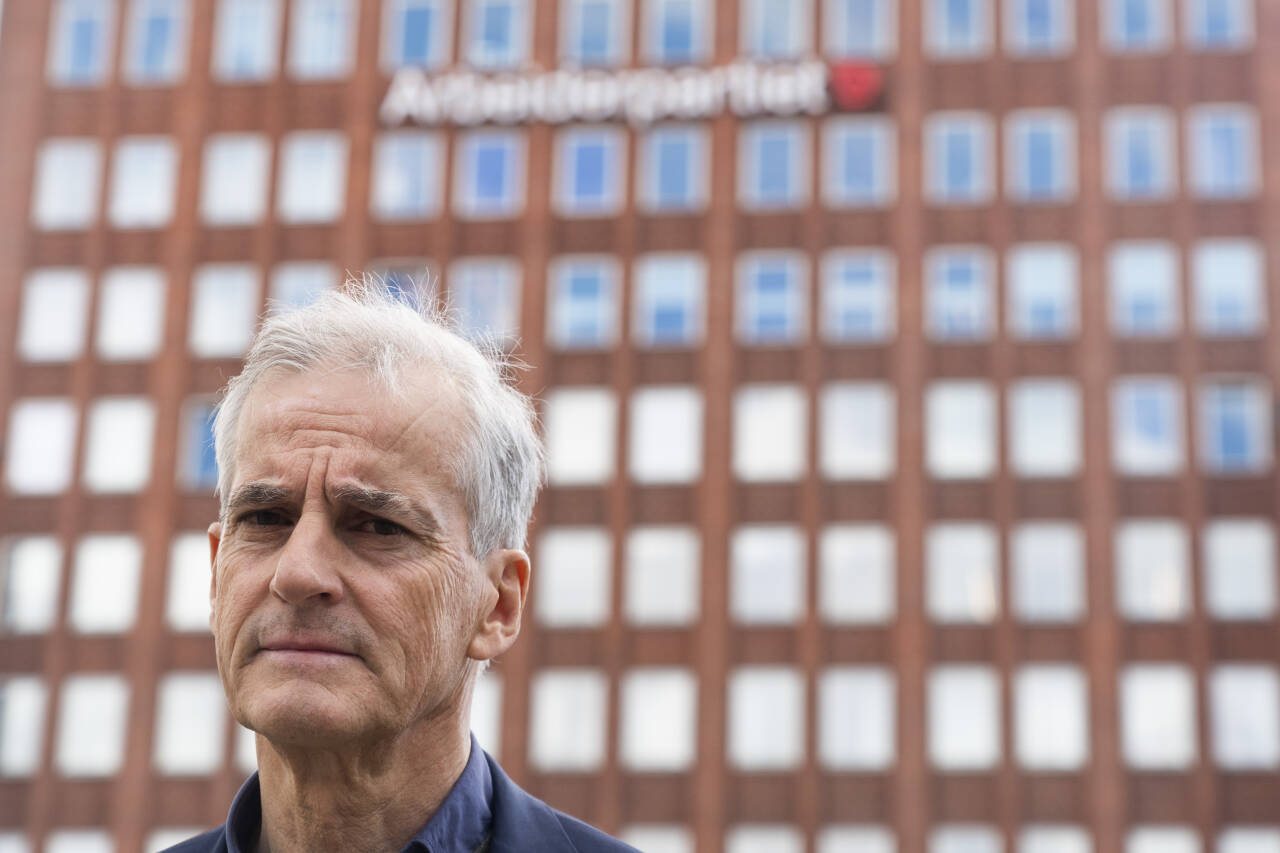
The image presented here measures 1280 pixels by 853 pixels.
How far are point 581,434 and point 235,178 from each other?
46.6 ft

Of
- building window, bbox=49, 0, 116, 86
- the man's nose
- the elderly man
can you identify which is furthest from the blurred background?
the man's nose

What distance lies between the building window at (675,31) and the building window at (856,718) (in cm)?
1950

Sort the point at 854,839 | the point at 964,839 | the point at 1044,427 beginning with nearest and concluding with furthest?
the point at 964,839, the point at 854,839, the point at 1044,427

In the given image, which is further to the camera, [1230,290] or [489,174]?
[489,174]

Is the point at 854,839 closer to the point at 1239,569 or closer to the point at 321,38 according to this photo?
the point at 1239,569

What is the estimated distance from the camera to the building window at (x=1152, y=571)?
183ft

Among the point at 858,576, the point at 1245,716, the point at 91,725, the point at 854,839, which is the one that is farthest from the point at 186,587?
the point at 1245,716

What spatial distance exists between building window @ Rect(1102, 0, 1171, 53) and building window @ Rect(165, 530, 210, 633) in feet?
101

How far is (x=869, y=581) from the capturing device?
56750 millimetres

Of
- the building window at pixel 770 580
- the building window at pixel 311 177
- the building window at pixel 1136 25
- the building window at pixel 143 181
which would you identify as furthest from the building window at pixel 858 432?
the building window at pixel 143 181

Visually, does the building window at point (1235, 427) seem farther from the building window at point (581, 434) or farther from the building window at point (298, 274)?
the building window at point (298, 274)

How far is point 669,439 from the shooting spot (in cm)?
5853

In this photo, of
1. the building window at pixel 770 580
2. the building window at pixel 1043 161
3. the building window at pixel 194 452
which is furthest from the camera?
the building window at pixel 194 452

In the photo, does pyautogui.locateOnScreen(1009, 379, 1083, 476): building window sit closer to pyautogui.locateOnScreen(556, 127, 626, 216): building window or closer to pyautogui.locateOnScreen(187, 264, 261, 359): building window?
pyautogui.locateOnScreen(556, 127, 626, 216): building window
